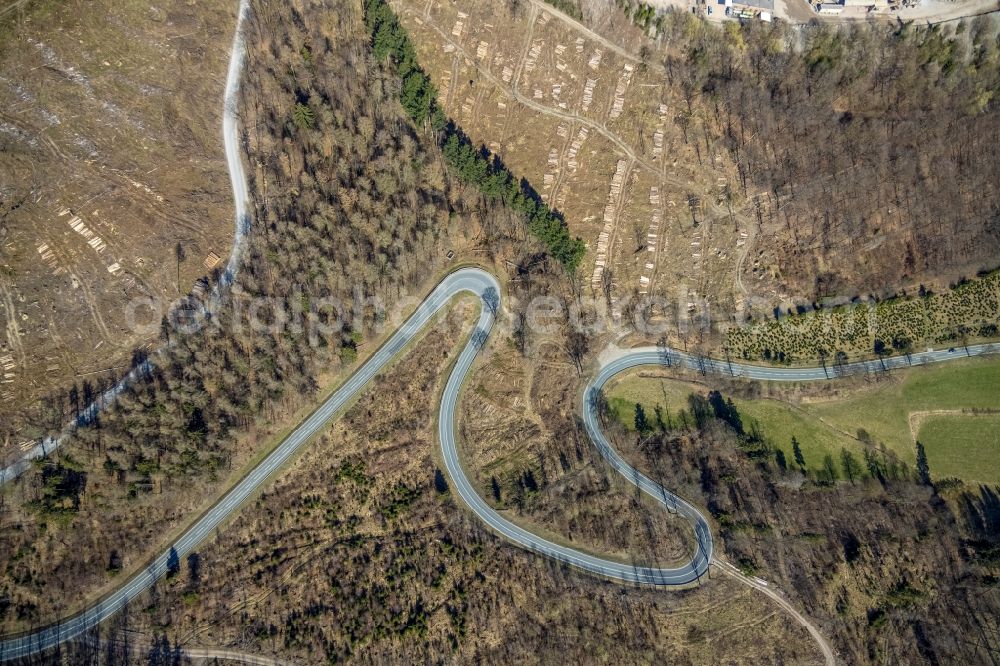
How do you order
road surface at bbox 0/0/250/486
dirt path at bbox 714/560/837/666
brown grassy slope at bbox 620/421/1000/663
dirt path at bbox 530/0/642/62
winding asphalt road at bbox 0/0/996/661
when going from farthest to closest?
1. dirt path at bbox 530/0/642/62
2. brown grassy slope at bbox 620/421/1000/663
3. dirt path at bbox 714/560/837/666
4. winding asphalt road at bbox 0/0/996/661
5. road surface at bbox 0/0/250/486

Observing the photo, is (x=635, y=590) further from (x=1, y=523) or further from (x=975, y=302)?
(x=1, y=523)

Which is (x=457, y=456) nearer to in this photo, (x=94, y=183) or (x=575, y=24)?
(x=94, y=183)

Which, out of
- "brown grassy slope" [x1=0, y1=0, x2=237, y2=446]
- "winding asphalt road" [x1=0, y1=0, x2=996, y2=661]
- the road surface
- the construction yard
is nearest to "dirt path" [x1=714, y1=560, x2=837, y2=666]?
"winding asphalt road" [x1=0, y1=0, x2=996, y2=661]

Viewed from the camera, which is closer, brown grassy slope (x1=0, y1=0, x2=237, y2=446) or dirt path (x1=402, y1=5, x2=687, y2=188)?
brown grassy slope (x1=0, y1=0, x2=237, y2=446)

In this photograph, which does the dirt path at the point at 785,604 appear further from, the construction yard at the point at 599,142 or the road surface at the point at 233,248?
the road surface at the point at 233,248

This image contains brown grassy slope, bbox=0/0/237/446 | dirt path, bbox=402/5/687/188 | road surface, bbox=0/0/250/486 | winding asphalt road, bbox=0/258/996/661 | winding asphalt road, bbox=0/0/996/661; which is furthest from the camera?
dirt path, bbox=402/5/687/188

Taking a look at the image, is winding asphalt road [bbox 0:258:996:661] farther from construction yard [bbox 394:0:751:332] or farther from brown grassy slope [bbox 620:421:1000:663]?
construction yard [bbox 394:0:751:332]

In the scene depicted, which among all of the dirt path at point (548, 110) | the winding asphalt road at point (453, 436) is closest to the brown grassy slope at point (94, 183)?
the winding asphalt road at point (453, 436)

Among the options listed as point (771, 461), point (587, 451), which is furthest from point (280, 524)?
point (771, 461)

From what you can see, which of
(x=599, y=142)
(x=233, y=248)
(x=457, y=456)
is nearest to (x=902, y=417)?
(x=599, y=142)
